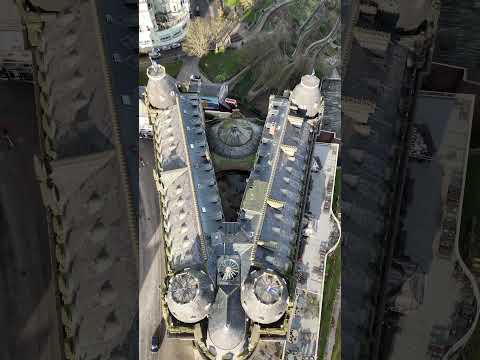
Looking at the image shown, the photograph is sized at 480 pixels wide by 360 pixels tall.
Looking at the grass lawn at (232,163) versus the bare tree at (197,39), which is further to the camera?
the bare tree at (197,39)

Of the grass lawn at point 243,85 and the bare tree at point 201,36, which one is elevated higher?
the bare tree at point 201,36

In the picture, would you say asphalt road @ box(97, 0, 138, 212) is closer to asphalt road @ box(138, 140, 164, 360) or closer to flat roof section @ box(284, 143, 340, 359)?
asphalt road @ box(138, 140, 164, 360)

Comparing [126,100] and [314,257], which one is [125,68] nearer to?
[126,100]

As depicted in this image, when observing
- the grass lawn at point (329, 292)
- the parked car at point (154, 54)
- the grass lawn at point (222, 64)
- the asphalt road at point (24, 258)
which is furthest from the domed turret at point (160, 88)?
the grass lawn at point (329, 292)

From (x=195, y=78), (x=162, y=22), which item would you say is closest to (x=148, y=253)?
(x=195, y=78)

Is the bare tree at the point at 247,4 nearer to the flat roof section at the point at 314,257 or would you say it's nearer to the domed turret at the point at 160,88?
the domed turret at the point at 160,88

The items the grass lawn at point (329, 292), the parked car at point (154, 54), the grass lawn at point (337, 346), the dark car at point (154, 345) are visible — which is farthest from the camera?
the parked car at point (154, 54)

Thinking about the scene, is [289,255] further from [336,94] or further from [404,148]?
[336,94]
